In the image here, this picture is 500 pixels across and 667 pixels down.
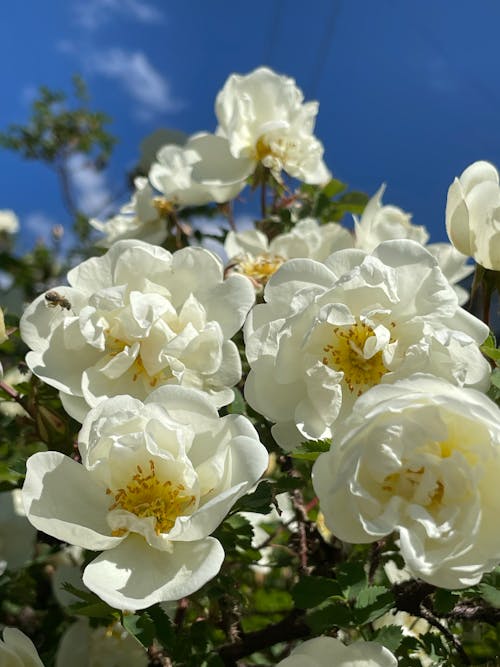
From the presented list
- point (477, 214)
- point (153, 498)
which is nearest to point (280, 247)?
point (477, 214)

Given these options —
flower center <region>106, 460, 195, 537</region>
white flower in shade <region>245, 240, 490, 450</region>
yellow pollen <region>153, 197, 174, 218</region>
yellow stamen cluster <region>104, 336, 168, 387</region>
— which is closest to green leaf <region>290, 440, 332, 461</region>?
white flower in shade <region>245, 240, 490, 450</region>

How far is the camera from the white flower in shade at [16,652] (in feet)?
2.60

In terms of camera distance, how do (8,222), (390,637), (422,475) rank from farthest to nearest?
(8,222)
(390,637)
(422,475)

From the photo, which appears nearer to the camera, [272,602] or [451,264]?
[451,264]

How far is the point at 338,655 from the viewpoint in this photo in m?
0.76

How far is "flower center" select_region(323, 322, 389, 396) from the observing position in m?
0.81

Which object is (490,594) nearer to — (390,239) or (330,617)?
(330,617)

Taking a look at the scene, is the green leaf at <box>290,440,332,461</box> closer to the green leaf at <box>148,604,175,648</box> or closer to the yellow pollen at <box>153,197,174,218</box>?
the green leaf at <box>148,604,175,648</box>

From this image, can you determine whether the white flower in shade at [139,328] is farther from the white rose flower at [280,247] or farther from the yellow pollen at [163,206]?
the yellow pollen at [163,206]

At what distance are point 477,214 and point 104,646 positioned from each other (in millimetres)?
893

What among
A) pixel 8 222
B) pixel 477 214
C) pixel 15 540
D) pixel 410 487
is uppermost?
pixel 477 214

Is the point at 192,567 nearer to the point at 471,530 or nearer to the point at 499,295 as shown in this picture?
the point at 471,530

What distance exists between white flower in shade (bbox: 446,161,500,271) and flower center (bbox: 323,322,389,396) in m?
0.24

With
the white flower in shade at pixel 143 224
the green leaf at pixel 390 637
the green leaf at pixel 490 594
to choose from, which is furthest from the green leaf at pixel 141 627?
the white flower in shade at pixel 143 224
